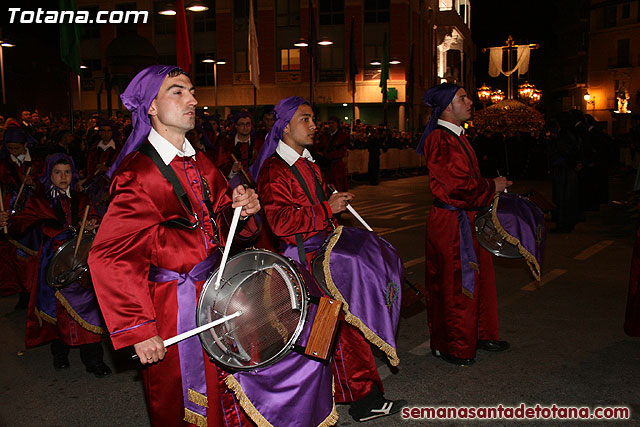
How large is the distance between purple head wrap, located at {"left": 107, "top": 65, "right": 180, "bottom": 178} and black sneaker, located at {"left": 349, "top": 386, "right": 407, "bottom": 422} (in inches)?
95.3

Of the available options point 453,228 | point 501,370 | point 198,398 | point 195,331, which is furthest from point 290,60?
point 195,331

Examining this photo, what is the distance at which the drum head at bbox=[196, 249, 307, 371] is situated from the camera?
2.75 m

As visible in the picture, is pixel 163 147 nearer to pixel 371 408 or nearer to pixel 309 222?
pixel 309 222

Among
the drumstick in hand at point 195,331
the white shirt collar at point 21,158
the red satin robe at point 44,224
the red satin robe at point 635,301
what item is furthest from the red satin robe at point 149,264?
the white shirt collar at point 21,158

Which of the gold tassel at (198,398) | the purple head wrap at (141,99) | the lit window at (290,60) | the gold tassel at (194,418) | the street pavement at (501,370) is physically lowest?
the street pavement at (501,370)

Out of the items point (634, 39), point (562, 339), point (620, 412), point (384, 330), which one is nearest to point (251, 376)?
point (384, 330)

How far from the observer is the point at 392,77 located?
4425 cm

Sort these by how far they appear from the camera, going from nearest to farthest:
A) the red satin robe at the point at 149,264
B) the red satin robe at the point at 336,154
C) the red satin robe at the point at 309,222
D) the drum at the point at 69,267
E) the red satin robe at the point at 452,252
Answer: the red satin robe at the point at 149,264, the red satin robe at the point at 309,222, the drum at the point at 69,267, the red satin robe at the point at 452,252, the red satin robe at the point at 336,154

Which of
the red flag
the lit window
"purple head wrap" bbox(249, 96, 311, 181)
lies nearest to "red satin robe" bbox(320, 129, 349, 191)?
the red flag

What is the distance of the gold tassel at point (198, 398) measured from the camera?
2897 mm

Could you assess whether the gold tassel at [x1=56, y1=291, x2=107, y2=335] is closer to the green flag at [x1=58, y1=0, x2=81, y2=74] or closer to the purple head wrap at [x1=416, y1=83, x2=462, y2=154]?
the purple head wrap at [x1=416, y1=83, x2=462, y2=154]

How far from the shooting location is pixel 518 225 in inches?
201

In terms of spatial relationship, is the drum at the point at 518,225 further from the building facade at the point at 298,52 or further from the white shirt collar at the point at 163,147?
the building facade at the point at 298,52

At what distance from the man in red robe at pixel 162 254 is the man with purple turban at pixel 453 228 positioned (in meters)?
2.47
